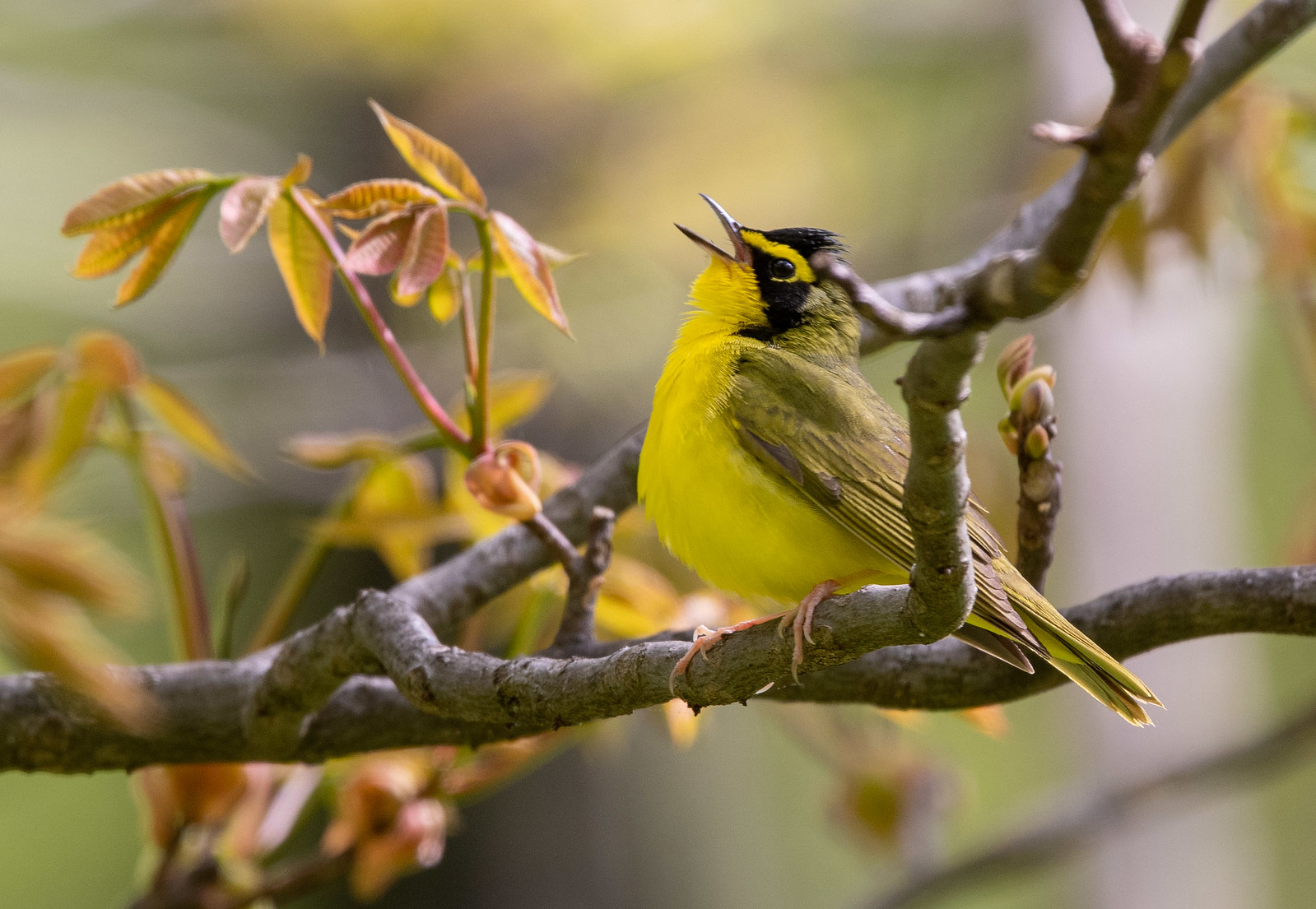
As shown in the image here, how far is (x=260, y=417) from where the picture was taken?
5195mm

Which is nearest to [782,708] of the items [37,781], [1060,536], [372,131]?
[1060,536]

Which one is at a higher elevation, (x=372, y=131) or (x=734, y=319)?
(x=734, y=319)

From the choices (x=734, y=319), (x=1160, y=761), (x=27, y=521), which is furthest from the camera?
(x=1160, y=761)

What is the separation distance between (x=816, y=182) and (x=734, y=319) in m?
4.99

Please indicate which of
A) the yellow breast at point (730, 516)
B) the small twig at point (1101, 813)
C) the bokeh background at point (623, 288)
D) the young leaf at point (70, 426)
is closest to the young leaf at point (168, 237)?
the young leaf at point (70, 426)

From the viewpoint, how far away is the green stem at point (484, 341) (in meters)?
1.76

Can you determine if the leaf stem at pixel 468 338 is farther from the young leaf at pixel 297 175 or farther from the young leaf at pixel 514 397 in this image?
the young leaf at pixel 514 397

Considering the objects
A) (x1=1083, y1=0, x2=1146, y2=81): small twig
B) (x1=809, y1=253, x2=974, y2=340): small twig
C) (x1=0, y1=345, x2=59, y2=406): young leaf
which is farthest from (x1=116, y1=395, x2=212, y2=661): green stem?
(x1=1083, y1=0, x2=1146, y2=81): small twig

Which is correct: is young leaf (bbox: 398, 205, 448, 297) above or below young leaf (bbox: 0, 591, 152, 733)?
above

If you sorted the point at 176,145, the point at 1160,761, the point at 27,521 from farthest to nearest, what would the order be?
the point at 176,145, the point at 1160,761, the point at 27,521

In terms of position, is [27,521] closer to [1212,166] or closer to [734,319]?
[734,319]

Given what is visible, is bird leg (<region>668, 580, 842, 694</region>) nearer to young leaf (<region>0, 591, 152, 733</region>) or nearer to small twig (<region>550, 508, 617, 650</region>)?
small twig (<region>550, 508, 617, 650</region>)

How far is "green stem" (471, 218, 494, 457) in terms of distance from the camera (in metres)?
1.76

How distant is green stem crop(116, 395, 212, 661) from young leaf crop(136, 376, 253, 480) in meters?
0.05
